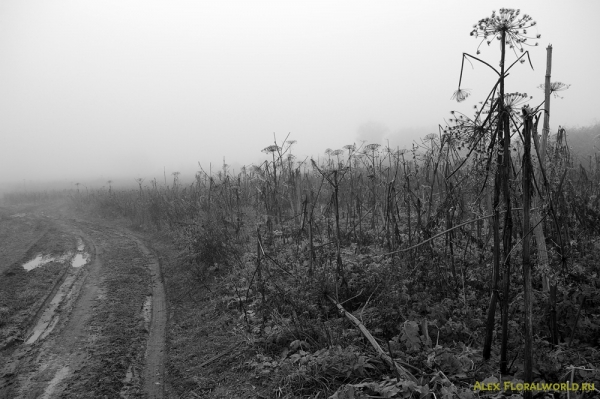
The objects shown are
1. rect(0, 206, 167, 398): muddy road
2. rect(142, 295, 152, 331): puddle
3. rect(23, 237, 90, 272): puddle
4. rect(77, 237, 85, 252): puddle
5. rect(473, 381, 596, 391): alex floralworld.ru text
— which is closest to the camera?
rect(473, 381, 596, 391): alex floralworld.ru text

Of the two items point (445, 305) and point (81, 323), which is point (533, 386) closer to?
point (445, 305)

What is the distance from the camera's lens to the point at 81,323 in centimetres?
601

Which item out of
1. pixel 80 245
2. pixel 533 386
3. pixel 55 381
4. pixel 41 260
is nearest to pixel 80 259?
pixel 41 260

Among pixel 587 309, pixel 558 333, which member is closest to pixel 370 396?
pixel 558 333

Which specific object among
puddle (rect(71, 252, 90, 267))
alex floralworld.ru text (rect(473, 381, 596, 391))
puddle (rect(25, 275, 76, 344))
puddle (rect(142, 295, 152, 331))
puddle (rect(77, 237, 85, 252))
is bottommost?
puddle (rect(142, 295, 152, 331))

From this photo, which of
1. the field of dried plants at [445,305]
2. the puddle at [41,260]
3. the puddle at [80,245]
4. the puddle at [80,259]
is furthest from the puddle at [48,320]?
the puddle at [80,245]

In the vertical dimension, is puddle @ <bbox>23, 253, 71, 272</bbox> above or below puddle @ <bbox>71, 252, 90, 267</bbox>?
above

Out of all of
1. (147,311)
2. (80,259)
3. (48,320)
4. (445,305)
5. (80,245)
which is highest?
(445,305)

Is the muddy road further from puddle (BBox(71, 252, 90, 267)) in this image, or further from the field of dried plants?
the field of dried plants

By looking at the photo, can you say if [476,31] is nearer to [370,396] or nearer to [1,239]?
[370,396]

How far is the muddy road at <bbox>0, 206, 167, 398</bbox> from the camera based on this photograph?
4.36 meters

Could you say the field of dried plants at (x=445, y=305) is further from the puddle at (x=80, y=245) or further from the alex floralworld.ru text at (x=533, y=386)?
the puddle at (x=80, y=245)

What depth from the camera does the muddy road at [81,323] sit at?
14.3ft

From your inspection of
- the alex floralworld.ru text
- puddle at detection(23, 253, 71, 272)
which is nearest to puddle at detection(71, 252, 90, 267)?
puddle at detection(23, 253, 71, 272)
